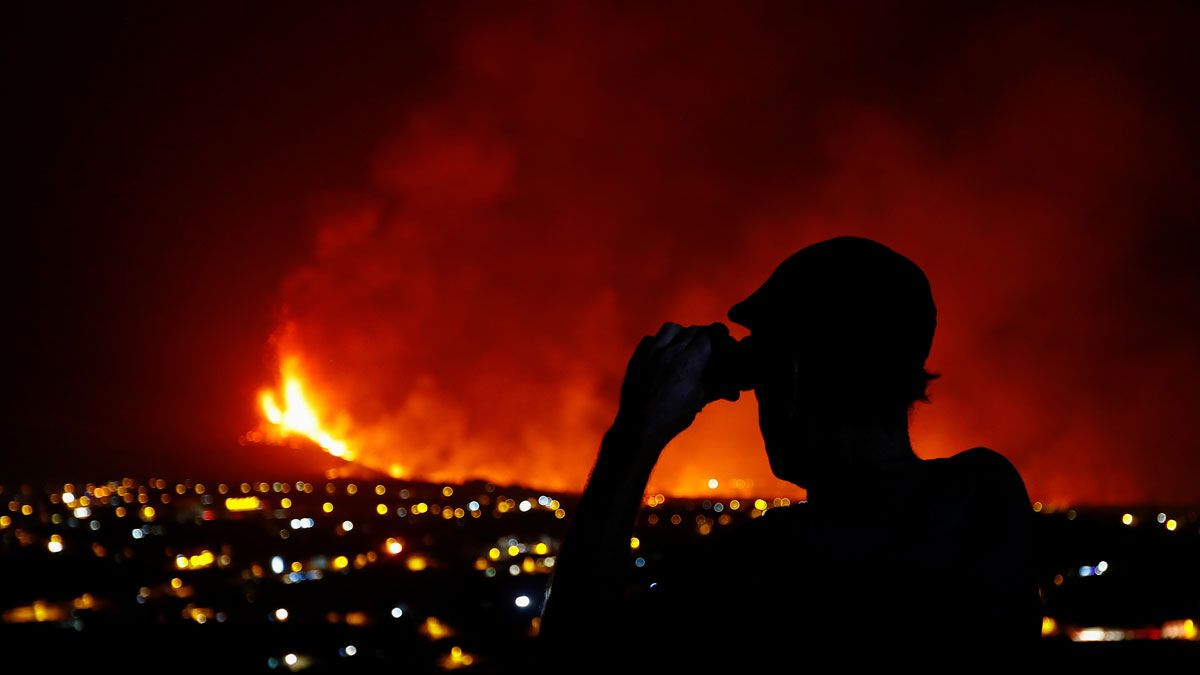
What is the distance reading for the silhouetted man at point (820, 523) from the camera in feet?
4.87

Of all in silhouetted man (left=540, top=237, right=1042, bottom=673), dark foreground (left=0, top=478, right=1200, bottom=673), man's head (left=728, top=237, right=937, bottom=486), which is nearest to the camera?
silhouetted man (left=540, top=237, right=1042, bottom=673)

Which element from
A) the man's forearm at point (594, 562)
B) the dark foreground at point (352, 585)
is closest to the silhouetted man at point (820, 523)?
the man's forearm at point (594, 562)

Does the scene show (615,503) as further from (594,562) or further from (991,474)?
(991,474)

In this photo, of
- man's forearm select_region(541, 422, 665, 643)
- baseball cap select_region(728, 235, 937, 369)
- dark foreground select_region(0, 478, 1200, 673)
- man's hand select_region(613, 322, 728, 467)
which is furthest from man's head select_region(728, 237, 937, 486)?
dark foreground select_region(0, 478, 1200, 673)

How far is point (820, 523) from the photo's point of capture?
1.55 metres

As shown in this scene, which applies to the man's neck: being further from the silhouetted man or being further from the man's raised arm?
the man's raised arm

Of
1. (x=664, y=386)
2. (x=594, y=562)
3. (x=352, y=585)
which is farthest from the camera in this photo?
(x=352, y=585)


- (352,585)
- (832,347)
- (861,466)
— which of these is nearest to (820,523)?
(861,466)

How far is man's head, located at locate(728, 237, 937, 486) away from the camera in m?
1.61

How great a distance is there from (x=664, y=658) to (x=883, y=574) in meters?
0.39

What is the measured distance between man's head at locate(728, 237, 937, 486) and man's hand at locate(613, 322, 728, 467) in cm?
10

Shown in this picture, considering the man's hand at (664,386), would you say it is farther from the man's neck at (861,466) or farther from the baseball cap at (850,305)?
the man's neck at (861,466)

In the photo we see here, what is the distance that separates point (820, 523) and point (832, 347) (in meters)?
0.31

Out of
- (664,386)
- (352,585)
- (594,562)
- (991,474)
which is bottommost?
(594,562)
